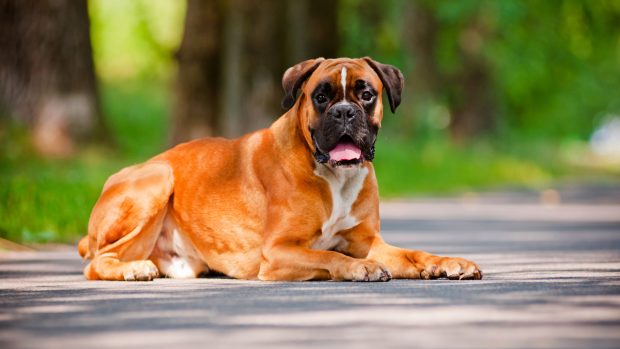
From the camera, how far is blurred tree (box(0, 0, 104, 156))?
661 inches

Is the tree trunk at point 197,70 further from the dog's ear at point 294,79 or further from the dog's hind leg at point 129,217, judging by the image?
the dog's ear at point 294,79

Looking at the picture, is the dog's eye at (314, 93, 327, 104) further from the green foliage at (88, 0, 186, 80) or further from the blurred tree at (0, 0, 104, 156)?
the green foliage at (88, 0, 186, 80)

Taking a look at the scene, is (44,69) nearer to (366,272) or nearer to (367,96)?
(367,96)

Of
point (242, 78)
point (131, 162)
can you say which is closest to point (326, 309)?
point (131, 162)

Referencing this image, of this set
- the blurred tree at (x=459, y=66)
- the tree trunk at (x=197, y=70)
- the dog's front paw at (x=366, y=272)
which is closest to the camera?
the dog's front paw at (x=366, y=272)

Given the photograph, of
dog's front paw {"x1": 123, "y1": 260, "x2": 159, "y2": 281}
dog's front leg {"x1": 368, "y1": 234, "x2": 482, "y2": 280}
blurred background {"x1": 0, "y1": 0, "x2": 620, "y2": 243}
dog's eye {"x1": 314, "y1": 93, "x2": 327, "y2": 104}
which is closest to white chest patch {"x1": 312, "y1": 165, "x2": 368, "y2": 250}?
dog's front leg {"x1": 368, "y1": 234, "x2": 482, "y2": 280}

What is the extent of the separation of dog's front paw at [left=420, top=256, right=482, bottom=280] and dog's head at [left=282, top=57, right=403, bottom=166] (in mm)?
803

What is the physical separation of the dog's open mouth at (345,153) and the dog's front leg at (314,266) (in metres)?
0.58

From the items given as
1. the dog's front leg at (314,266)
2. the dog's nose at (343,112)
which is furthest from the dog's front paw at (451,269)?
the dog's nose at (343,112)

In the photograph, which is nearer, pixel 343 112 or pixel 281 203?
pixel 343 112

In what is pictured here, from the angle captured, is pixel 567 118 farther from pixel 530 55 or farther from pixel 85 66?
pixel 85 66

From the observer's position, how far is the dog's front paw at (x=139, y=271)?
7.42 meters

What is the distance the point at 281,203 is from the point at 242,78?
11.6 m

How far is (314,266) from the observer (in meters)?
7.11
